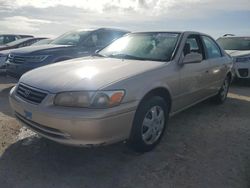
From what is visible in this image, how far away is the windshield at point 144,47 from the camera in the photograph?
427cm

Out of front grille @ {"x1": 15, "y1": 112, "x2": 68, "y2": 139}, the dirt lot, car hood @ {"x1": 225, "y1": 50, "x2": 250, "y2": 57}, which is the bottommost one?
the dirt lot

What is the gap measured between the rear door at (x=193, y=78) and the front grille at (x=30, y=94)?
194 centimetres

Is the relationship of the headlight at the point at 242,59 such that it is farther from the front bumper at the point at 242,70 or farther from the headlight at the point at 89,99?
the headlight at the point at 89,99

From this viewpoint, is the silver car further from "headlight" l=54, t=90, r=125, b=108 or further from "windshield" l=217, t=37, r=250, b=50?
"windshield" l=217, t=37, r=250, b=50

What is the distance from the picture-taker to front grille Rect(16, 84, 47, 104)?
3318 mm

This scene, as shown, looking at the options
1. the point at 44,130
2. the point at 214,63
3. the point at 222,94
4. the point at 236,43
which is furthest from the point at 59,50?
the point at 236,43

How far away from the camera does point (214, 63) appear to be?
539 centimetres

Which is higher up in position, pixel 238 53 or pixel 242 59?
pixel 238 53

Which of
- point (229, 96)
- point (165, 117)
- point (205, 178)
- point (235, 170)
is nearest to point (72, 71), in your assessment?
point (165, 117)

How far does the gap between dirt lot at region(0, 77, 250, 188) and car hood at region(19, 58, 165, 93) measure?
0.84 meters

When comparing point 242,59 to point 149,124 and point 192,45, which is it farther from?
point 149,124

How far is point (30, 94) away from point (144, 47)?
1.87 m

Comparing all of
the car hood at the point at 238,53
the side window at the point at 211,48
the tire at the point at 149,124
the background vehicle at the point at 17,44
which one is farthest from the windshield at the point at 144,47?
the background vehicle at the point at 17,44

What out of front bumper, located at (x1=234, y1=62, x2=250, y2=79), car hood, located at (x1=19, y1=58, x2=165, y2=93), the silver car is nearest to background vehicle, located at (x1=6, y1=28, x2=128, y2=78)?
the silver car
